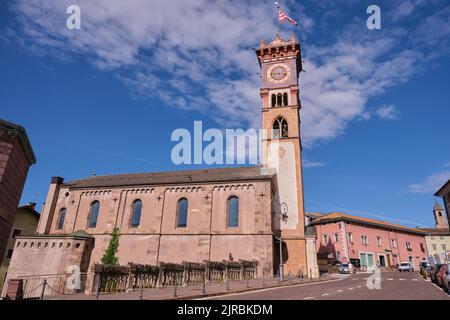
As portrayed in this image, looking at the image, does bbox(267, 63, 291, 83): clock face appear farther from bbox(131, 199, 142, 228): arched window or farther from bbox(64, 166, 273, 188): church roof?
bbox(131, 199, 142, 228): arched window

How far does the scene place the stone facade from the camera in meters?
9.42

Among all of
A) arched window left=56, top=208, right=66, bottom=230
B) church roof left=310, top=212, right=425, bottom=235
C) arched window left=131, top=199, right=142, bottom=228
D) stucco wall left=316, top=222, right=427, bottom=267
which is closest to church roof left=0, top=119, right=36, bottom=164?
arched window left=131, top=199, right=142, bottom=228

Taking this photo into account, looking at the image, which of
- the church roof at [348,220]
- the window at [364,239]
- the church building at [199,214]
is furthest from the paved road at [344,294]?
the window at [364,239]

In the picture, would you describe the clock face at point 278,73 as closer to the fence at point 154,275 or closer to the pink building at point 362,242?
the fence at point 154,275

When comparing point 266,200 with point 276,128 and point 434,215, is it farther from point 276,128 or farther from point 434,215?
point 434,215

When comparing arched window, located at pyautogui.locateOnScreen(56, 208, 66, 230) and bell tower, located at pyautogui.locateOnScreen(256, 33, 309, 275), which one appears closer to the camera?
bell tower, located at pyautogui.locateOnScreen(256, 33, 309, 275)

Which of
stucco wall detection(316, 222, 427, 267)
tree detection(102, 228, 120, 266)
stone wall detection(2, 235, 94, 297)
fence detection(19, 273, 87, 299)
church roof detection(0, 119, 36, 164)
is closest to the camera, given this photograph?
church roof detection(0, 119, 36, 164)

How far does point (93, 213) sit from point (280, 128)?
1058 inches

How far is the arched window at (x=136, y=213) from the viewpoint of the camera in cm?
3438

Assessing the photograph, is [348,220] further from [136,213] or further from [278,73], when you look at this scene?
[136,213]

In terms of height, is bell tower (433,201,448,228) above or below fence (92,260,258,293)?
above

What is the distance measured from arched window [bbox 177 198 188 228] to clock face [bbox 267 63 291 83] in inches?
843

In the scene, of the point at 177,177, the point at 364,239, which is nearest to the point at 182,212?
the point at 177,177

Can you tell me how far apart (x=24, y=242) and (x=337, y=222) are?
4931 centimetres
